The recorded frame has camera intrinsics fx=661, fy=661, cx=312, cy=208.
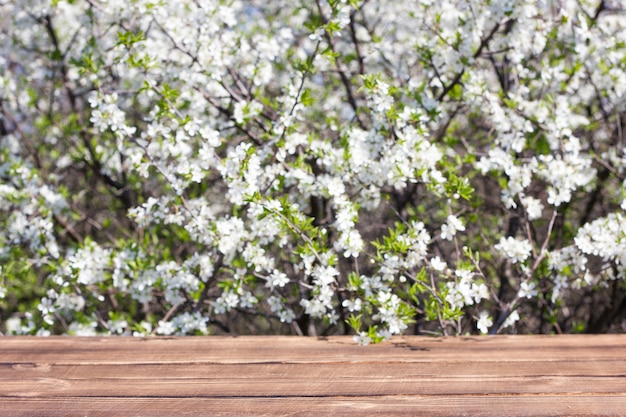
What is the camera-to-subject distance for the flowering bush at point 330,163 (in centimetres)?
232

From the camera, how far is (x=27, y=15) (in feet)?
11.2

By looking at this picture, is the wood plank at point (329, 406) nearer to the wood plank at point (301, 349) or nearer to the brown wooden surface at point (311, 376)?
the brown wooden surface at point (311, 376)

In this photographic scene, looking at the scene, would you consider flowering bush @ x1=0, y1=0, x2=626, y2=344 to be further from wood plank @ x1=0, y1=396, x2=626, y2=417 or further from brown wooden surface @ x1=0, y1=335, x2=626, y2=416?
wood plank @ x1=0, y1=396, x2=626, y2=417

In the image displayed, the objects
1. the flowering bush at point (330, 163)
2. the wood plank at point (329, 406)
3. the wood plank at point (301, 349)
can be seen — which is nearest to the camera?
the wood plank at point (329, 406)

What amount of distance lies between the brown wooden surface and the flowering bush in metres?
0.19

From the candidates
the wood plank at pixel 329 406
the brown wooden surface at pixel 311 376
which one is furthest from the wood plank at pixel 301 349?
the wood plank at pixel 329 406

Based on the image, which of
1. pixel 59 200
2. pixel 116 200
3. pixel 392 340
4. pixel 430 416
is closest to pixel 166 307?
pixel 59 200

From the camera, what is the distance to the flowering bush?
232 cm

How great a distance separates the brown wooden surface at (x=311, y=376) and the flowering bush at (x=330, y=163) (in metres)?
0.19

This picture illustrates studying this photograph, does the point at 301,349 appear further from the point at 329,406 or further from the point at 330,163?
the point at 330,163

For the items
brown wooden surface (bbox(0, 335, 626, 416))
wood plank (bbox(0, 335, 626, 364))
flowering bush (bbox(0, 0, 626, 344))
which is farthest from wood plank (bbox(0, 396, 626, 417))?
flowering bush (bbox(0, 0, 626, 344))

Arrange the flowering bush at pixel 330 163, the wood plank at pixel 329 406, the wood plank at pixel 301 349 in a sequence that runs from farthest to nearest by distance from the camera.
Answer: the flowering bush at pixel 330 163 < the wood plank at pixel 301 349 < the wood plank at pixel 329 406

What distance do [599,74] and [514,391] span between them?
178 cm

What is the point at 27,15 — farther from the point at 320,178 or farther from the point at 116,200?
the point at 320,178
